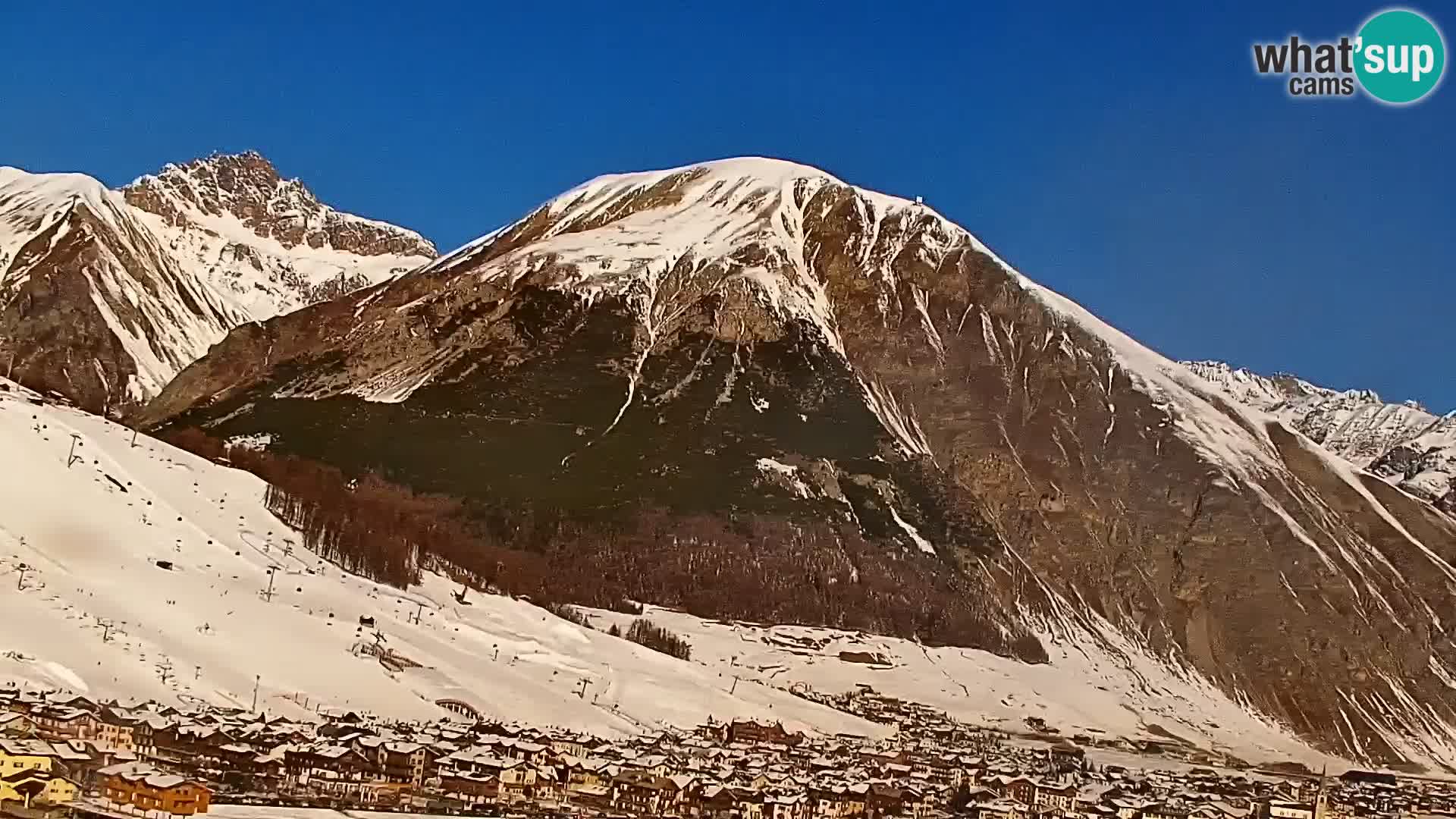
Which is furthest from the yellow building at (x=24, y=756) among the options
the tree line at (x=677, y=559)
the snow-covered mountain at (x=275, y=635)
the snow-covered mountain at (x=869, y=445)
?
the snow-covered mountain at (x=869, y=445)

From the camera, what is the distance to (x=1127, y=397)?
151 m

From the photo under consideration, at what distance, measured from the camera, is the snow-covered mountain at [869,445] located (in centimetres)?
11756

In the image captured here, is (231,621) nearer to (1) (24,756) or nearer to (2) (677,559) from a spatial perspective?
(1) (24,756)

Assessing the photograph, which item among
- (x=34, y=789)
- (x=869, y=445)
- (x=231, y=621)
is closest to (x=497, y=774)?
(x=34, y=789)

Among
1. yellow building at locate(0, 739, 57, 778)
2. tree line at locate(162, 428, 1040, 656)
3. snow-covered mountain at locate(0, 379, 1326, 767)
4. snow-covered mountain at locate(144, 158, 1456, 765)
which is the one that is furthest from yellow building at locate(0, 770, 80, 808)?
snow-covered mountain at locate(144, 158, 1456, 765)

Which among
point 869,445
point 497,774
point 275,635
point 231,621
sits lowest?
point 497,774

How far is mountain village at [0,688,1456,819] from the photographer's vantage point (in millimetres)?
32125

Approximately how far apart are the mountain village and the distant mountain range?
46.0m

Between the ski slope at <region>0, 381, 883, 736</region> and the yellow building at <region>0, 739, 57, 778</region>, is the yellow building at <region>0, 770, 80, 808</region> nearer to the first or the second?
the yellow building at <region>0, 739, 57, 778</region>

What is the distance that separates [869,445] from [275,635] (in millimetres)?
82676

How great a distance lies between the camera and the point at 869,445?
5320 inches

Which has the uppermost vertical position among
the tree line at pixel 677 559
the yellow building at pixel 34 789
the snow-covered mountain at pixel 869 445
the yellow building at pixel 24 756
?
the snow-covered mountain at pixel 869 445

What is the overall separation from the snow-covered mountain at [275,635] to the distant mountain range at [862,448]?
1634cm

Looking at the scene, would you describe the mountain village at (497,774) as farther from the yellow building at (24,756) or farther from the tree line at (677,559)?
the tree line at (677,559)
